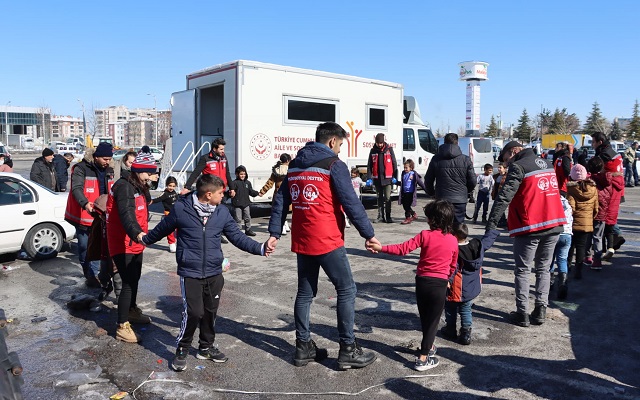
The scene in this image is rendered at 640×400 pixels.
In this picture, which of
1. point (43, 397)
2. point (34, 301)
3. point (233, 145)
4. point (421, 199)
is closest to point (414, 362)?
point (43, 397)

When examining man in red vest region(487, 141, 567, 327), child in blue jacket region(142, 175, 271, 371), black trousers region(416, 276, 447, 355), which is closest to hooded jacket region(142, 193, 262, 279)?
child in blue jacket region(142, 175, 271, 371)

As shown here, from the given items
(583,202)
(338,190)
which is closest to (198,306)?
(338,190)

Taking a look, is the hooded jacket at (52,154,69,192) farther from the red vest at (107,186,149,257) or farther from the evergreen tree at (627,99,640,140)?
the evergreen tree at (627,99,640,140)

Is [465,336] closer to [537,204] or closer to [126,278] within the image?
[537,204]

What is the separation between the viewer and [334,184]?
445cm

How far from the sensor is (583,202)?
7316 mm

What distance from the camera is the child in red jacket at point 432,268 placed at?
4.56 metres

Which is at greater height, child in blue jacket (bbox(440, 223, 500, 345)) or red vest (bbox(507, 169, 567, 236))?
red vest (bbox(507, 169, 567, 236))

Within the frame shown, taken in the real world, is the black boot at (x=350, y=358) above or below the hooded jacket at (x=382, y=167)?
below

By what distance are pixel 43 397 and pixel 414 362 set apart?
2.97m

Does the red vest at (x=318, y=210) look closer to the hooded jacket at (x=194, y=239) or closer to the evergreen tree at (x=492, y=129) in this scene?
the hooded jacket at (x=194, y=239)

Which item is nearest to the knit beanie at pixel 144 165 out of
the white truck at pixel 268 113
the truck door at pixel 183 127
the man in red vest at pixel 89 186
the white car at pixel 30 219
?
the man in red vest at pixel 89 186

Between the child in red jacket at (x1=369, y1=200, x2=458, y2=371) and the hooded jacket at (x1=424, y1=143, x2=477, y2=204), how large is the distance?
10.5 ft

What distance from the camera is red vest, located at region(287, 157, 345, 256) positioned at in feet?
14.7
